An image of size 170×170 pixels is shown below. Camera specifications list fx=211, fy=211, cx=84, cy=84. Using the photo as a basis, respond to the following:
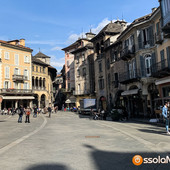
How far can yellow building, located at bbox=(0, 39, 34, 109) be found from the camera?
4841cm

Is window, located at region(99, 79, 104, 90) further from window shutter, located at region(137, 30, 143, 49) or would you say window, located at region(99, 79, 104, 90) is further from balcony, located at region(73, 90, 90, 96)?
window shutter, located at region(137, 30, 143, 49)

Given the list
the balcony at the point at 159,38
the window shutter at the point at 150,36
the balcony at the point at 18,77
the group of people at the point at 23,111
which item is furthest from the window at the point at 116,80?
the balcony at the point at 18,77

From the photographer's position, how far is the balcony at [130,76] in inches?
1072

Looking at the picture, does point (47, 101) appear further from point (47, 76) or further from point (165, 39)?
point (165, 39)

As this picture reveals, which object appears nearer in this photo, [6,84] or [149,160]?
[149,160]

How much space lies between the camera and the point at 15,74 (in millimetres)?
50750

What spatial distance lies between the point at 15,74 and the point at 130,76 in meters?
31.3

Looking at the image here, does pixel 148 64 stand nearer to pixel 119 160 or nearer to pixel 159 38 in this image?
A: pixel 159 38

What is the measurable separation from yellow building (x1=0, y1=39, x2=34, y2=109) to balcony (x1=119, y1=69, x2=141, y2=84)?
28185mm

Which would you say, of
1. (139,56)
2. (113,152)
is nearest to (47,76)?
(139,56)

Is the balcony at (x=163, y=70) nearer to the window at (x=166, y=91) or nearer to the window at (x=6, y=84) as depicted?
the window at (x=166, y=91)

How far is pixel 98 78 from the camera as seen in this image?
43625 mm

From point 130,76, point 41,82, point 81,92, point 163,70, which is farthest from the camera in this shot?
point 41,82

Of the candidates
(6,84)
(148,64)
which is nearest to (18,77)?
(6,84)
